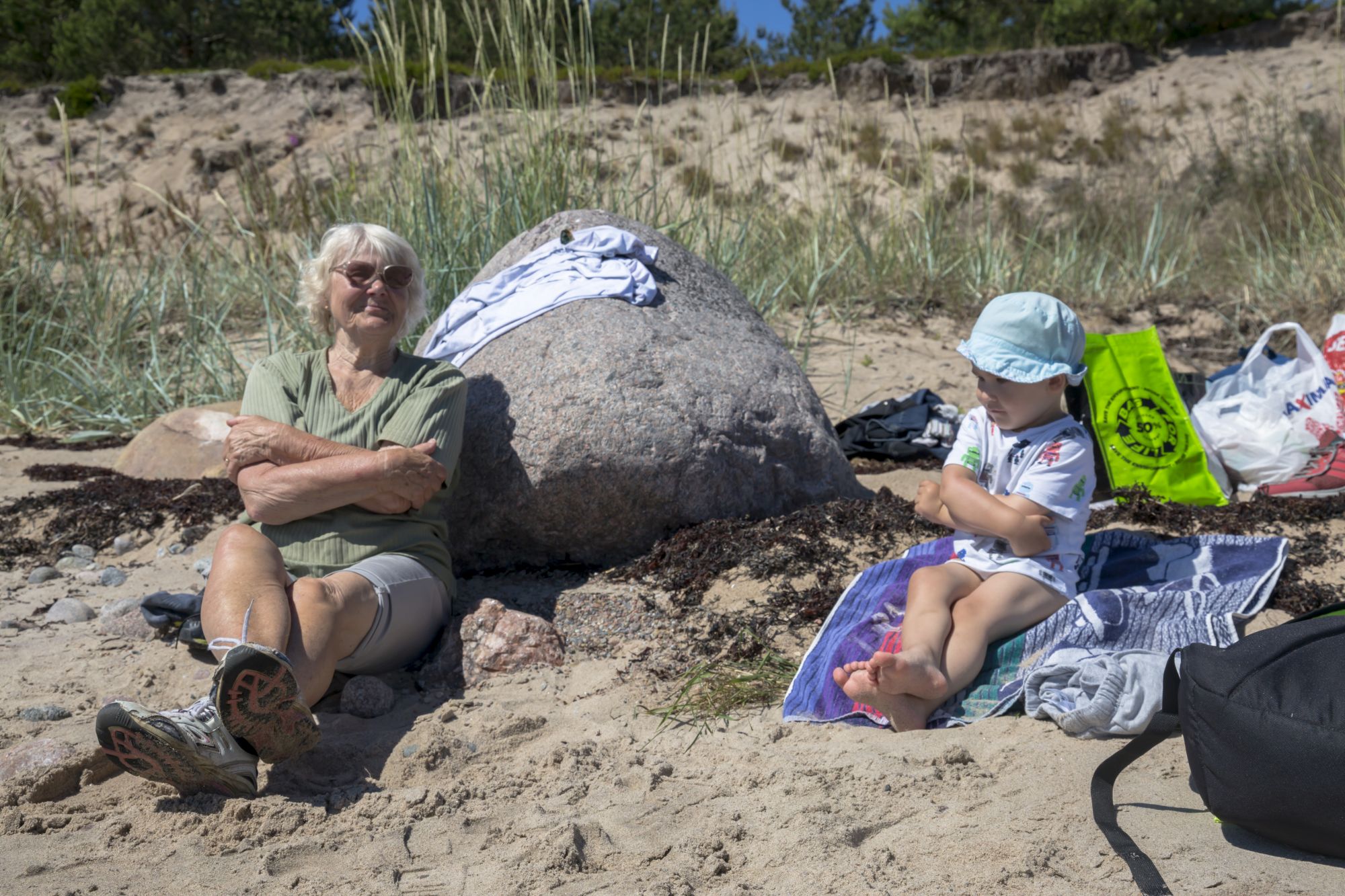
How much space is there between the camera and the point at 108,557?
12.5 ft

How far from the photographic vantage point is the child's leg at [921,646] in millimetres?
2301

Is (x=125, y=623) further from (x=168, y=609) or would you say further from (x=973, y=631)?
(x=973, y=631)

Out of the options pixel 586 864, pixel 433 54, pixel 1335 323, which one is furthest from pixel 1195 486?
pixel 433 54

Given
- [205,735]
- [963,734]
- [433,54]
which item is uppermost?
[433,54]

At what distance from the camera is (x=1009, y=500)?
8.54 feet

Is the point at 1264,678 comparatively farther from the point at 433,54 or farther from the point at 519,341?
the point at 433,54

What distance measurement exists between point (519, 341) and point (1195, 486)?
2548mm

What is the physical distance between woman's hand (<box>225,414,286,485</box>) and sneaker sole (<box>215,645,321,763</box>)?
84 cm

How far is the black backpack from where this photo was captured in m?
1.59

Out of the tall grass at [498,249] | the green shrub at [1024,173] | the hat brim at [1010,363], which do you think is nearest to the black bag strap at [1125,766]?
the hat brim at [1010,363]

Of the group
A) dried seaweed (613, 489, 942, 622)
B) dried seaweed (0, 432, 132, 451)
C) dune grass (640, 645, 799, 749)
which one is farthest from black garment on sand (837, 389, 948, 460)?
dried seaweed (0, 432, 132, 451)

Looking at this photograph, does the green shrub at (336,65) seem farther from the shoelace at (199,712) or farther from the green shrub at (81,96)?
the shoelace at (199,712)

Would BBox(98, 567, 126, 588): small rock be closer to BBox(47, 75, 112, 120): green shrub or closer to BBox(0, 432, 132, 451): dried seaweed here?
BBox(0, 432, 132, 451): dried seaweed

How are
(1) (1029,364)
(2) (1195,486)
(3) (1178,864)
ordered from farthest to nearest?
(2) (1195,486) → (1) (1029,364) → (3) (1178,864)
